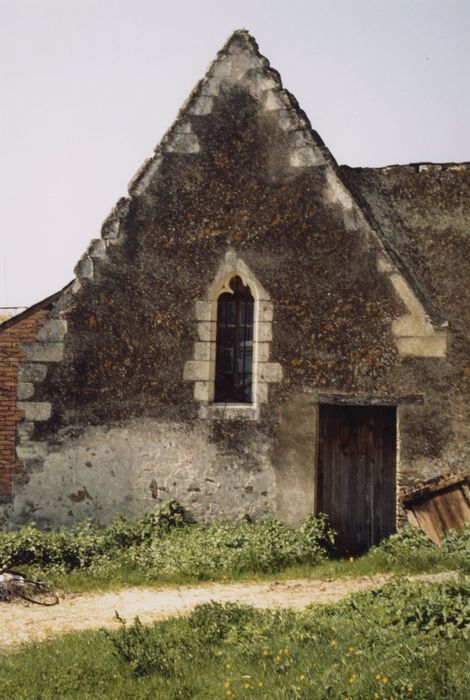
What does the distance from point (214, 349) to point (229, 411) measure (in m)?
0.85

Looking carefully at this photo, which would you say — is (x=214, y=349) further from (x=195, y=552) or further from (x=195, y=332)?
(x=195, y=552)

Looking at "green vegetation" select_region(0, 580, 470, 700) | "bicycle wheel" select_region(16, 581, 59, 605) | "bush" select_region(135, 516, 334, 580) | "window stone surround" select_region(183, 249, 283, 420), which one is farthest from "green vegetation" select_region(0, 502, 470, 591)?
"green vegetation" select_region(0, 580, 470, 700)

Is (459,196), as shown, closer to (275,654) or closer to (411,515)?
(411,515)

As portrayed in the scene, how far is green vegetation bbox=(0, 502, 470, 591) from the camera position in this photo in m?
8.45

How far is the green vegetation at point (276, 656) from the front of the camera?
193 inches

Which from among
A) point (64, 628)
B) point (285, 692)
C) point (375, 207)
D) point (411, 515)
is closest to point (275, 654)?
point (285, 692)

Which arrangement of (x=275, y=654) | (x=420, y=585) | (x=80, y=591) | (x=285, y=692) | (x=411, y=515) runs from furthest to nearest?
(x=411, y=515) → (x=80, y=591) → (x=420, y=585) → (x=275, y=654) → (x=285, y=692)

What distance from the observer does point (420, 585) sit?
6.54m

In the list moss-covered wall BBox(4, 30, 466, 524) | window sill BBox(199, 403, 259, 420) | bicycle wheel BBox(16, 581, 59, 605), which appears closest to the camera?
bicycle wheel BBox(16, 581, 59, 605)

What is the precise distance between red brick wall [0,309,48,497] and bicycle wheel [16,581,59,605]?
480cm

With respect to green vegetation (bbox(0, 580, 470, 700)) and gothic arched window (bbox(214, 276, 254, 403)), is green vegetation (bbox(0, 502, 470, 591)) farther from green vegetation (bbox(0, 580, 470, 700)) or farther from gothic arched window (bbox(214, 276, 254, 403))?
green vegetation (bbox(0, 580, 470, 700))

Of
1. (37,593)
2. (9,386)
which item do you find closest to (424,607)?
(37,593)

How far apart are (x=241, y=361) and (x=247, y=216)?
1.92 meters

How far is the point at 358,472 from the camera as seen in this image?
1023cm
